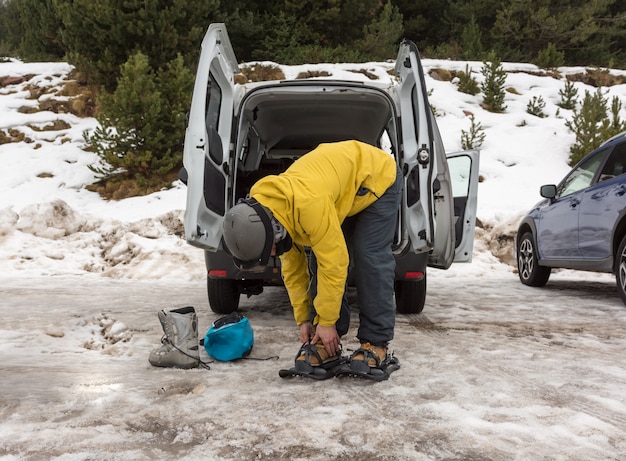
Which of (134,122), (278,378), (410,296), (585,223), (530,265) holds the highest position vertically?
(134,122)

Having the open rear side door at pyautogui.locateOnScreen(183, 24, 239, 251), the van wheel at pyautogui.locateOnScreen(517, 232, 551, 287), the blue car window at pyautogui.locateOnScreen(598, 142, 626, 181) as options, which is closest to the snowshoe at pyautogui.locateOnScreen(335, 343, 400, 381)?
the open rear side door at pyautogui.locateOnScreen(183, 24, 239, 251)

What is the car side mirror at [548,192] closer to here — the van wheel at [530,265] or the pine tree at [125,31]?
the van wheel at [530,265]

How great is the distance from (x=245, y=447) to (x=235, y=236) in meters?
0.86

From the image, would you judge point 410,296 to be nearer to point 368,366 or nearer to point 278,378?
point 368,366

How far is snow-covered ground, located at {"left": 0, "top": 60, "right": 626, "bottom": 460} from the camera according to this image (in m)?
2.06

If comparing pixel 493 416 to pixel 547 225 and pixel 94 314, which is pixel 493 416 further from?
pixel 547 225

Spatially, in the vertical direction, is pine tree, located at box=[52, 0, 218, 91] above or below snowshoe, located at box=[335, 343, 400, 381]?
above

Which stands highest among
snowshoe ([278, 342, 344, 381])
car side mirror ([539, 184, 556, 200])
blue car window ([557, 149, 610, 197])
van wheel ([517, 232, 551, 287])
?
blue car window ([557, 149, 610, 197])

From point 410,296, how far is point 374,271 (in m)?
1.86

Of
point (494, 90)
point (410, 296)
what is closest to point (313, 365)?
point (410, 296)

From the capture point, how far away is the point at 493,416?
2312mm

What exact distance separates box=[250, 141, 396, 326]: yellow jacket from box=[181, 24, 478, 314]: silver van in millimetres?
1127

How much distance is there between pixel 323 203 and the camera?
2447 millimetres

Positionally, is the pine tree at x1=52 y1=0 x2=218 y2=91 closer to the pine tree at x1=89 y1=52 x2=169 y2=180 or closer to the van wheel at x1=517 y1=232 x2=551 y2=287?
the pine tree at x1=89 y1=52 x2=169 y2=180
